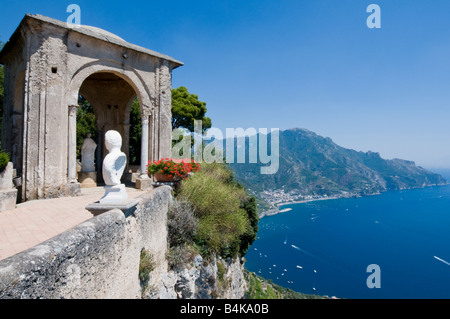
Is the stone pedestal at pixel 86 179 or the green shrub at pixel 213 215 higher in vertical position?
the stone pedestal at pixel 86 179

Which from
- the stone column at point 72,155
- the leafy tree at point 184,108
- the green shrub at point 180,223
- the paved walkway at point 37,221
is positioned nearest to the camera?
the paved walkway at point 37,221

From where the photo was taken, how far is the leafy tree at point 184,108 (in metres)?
23.2

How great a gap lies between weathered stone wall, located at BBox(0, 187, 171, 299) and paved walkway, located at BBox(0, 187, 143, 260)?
1367mm

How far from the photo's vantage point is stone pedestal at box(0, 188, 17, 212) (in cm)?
689

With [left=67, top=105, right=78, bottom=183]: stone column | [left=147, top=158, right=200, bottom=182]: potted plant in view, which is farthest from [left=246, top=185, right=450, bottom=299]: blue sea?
[left=67, top=105, right=78, bottom=183]: stone column

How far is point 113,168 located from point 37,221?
284 centimetres

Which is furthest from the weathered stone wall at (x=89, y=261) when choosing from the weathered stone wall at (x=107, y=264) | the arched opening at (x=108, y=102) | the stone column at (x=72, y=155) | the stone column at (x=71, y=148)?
the arched opening at (x=108, y=102)

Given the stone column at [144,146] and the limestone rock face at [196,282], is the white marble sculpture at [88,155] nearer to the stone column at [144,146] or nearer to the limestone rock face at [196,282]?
the stone column at [144,146]

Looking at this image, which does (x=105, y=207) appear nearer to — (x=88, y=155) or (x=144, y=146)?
(x=144, y=146)

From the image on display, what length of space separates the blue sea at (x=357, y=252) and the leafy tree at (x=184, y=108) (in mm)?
49159

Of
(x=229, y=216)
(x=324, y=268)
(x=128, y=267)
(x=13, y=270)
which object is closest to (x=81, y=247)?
(x=13, y=270)

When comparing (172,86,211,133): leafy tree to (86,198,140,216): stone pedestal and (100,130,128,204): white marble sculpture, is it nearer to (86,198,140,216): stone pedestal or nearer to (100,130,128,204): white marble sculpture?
(100,130,128,204): white marble sculpture

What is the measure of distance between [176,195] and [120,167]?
165 inches
